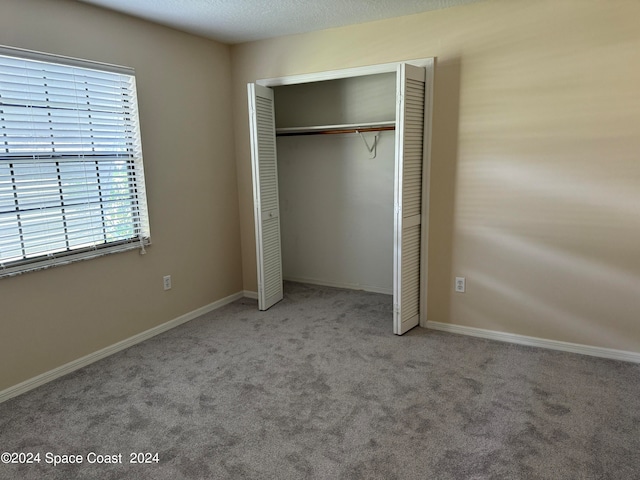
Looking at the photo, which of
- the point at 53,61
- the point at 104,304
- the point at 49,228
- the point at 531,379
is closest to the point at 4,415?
the point at 104,304

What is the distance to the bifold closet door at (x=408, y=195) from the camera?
3.21m

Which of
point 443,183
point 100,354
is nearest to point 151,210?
point 100,354

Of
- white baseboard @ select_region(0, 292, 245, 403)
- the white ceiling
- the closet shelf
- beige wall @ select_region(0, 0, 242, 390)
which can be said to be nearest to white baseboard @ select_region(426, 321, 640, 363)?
the closet shelf

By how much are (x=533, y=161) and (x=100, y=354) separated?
3.39m

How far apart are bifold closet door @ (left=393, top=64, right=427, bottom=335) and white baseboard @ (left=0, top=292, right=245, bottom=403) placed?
70.9 inches

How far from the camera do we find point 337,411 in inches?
97.9

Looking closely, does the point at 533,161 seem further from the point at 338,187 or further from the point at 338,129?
the point at 338,187

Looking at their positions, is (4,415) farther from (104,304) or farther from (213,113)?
(213,113)

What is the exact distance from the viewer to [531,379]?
9.16 feet

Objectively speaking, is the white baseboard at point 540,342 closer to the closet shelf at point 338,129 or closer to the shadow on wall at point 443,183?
the shadow on wall at point 443,183

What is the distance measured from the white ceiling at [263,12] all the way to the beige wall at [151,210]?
0.72 feet

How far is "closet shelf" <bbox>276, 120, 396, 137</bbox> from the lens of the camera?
4.15 metres

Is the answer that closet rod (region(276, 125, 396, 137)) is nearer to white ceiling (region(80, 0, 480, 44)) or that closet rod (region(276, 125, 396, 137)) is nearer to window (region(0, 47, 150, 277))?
white ceiling (region(80, 0, 480, 44))

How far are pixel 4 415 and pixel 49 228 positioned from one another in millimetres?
1128
